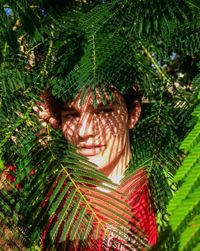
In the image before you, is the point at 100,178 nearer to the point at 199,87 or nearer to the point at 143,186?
the point at 143,186

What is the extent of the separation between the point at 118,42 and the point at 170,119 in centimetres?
22

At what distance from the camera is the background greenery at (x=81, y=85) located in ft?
2.17

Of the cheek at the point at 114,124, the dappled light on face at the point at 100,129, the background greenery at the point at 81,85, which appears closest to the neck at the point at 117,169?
the dappled light on face at the point at 100,129

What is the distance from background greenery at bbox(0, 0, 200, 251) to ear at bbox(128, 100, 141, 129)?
0.24 meters

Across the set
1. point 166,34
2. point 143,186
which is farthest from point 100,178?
point 166,34

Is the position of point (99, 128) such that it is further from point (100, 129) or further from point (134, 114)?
point (134, 114)

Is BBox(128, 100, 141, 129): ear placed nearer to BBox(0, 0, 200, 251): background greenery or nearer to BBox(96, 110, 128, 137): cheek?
BBox(96, 110, 128, 137): cheek

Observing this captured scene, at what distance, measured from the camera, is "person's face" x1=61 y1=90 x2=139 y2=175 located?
0.98 m

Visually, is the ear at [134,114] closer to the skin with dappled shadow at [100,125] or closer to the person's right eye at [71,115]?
the skin with dappled shadow at [100,125]

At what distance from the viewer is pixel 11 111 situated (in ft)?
2.45

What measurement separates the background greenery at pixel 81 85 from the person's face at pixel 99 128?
0.15 meters

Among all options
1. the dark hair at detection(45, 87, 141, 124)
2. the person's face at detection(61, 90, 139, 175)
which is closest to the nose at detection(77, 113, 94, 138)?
the person's face at detection(61, 90, 139, 175)

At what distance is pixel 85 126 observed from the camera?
992 mm

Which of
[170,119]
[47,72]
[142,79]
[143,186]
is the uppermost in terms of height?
[47,72]
